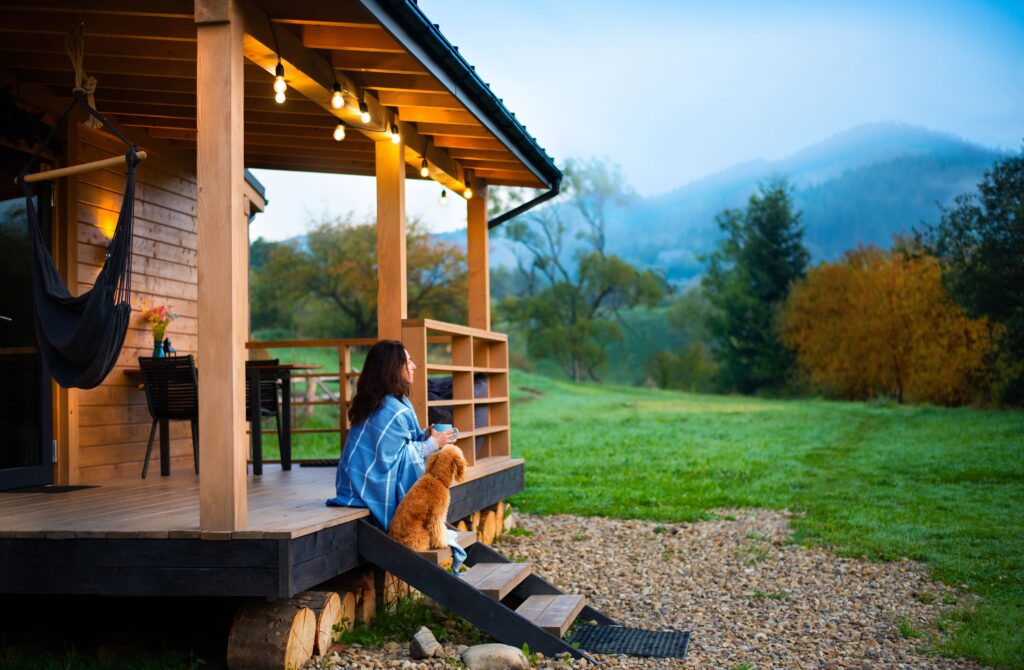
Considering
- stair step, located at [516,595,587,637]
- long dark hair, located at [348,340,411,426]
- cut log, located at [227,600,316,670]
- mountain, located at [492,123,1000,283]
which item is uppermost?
mountain, located at [492,123,1000,283]

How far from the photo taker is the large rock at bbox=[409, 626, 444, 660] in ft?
13.9

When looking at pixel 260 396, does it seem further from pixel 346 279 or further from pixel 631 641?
pixel 346 279

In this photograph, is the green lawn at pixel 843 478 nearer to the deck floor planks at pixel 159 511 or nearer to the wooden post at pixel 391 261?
the deck floor planks at pixel 159 511

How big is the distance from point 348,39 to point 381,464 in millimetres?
2117

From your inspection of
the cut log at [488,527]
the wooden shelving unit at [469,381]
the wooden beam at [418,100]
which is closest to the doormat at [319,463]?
the wooden shelving unit at [469,381]

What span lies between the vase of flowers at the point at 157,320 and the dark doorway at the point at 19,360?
101cm

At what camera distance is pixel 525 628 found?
4.36 metres

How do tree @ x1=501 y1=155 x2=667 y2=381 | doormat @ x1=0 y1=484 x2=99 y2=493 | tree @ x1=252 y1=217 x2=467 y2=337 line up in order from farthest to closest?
tree @ x1=501 y1=155 x2=667 y2=381 → tree @ x1=252 y1=217 x2=467 y2=337 → doormat @ x1=0 y1=484 x2=99 y2=493

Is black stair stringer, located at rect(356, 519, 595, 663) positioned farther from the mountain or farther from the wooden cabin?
the mountain

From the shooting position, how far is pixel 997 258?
59.9 feet

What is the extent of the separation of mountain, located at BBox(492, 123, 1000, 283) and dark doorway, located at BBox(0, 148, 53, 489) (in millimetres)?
64981

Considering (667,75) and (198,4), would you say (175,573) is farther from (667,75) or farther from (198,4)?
(667,75)

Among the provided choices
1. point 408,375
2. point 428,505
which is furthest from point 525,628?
point 408,375

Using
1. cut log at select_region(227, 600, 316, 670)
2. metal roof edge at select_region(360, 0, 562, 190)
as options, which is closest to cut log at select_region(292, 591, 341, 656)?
cut log at select_region(227, 600, 316, 670)
